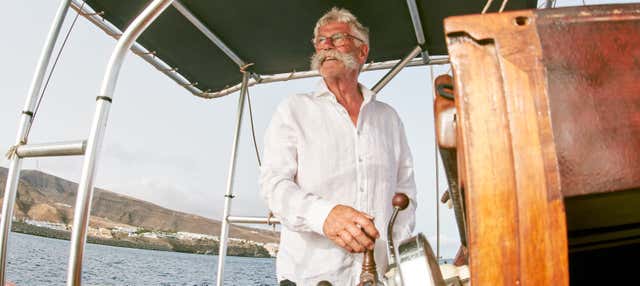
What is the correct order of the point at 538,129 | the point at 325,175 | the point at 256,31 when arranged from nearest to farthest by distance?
the point at 538,129
the point at 325,175
the point at 256,31

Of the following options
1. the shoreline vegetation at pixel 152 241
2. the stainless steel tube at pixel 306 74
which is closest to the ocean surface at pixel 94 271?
the shoreline vegetation at pixel 152 241

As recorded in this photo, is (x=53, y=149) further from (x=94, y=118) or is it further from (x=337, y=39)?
(x=337, y=39)

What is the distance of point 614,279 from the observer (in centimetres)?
94

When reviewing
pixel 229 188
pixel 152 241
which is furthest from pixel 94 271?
pixel 229 188

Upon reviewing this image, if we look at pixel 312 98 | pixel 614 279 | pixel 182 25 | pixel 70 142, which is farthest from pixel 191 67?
pixel 614 279

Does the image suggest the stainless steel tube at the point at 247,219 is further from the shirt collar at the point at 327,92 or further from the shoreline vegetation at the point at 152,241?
the shoreline vegetation at the point at 152,241

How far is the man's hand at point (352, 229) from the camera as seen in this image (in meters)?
1.02

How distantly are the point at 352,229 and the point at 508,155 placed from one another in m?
0.65

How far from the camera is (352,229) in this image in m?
1.04

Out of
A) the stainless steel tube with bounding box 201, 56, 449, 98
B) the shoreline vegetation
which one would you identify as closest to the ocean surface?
the shoreline vegetation

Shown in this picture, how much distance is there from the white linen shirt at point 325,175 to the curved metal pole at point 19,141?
835 mm

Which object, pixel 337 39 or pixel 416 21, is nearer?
pixel 337 39

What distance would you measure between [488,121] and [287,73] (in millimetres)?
2343

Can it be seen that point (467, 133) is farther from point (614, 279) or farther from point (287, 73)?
point (287, 73)
